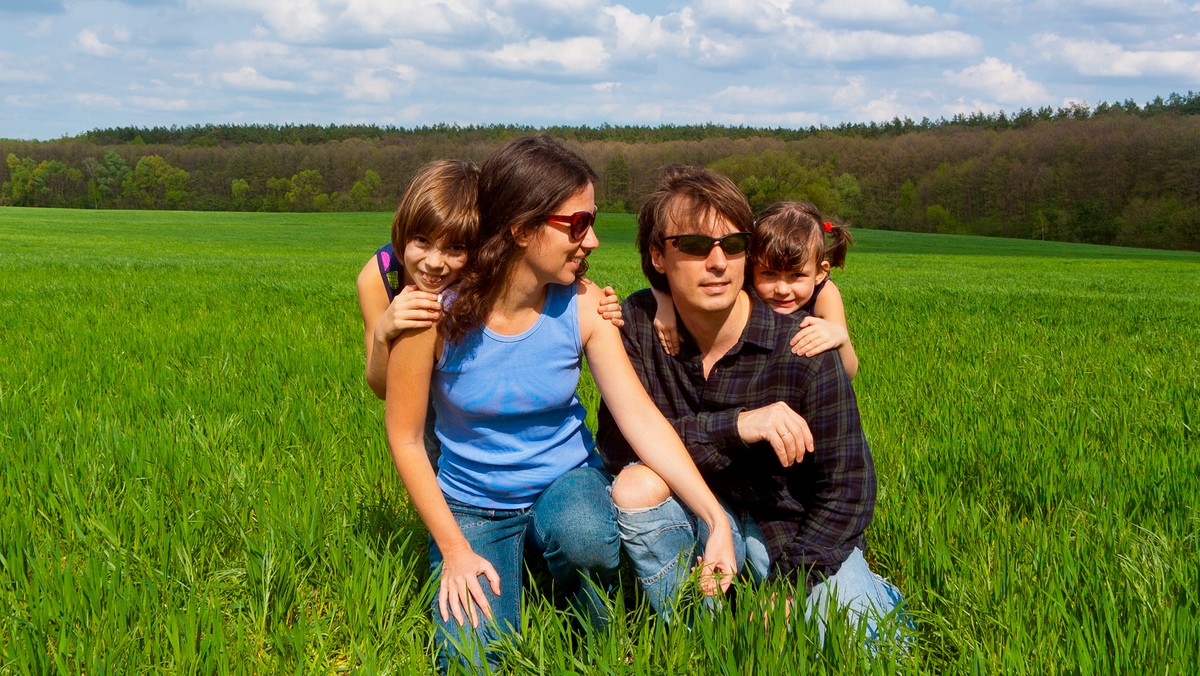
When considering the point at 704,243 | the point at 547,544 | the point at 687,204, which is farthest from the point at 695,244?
the point at 547,544

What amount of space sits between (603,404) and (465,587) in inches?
29.0

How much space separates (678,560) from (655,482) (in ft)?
0.72

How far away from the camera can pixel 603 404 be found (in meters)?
2.85

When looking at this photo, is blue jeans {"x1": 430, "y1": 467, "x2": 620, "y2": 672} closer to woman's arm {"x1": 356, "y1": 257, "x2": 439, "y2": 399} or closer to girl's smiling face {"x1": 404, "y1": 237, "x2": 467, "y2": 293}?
woman's arm {"x1": 356, "y1": 257, "x2": 439, "y2": 399}

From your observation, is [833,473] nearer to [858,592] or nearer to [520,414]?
[858,592]

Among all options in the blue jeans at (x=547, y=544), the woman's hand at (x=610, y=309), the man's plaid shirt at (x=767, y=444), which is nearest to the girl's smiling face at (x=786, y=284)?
the man's plaid shirt at (x=767, y=444)

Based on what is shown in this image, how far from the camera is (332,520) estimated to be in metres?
2.90

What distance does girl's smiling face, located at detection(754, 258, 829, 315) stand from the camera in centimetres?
325

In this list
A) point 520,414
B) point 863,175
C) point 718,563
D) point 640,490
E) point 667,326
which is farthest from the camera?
point 863,175

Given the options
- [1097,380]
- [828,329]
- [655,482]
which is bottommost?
[1097,380]

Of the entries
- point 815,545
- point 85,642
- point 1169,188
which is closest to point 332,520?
point 85,642

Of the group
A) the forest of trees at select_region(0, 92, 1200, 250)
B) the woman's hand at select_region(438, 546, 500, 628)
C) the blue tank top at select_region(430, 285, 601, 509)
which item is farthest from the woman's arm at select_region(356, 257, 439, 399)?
the forest of trees at select_region(0, 92, 1200, 250)

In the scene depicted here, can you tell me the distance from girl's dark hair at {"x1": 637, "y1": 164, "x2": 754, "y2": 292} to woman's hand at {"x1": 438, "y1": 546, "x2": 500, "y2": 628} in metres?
1.02

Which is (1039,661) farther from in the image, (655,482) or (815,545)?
(655,482)
